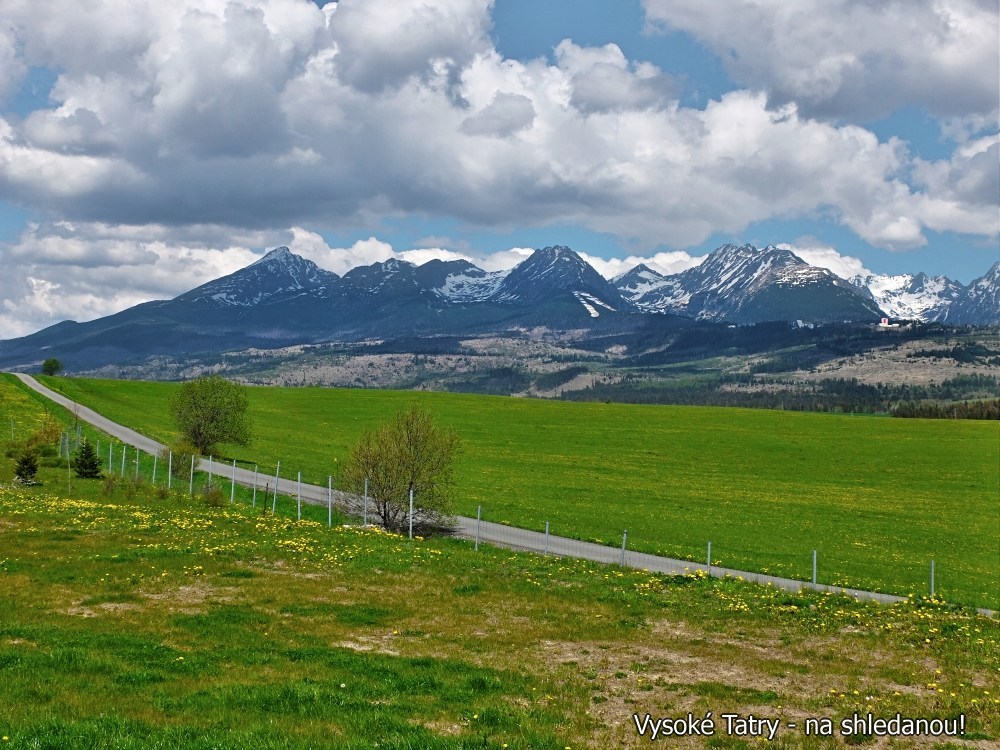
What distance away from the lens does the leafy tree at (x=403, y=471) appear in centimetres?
4856

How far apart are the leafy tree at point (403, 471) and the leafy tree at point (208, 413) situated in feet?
116

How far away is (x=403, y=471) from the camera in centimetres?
4881

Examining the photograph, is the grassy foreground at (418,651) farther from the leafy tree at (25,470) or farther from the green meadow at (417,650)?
the leafy tree at (25,470)

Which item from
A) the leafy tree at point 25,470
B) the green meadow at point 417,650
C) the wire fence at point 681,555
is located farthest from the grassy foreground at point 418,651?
the leafy tree at point 25,470

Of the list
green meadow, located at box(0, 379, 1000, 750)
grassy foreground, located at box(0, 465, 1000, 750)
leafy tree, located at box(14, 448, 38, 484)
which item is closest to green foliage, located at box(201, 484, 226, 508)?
green meadow, located at box(0, 379, 1000, 750)

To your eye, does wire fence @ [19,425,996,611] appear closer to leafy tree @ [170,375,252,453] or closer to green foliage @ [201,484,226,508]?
green foliage @ [201,484,226,508]

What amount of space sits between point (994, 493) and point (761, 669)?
85285 millimetres

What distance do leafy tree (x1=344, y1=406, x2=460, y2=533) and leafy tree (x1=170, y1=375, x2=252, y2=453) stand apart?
35435 millimetres

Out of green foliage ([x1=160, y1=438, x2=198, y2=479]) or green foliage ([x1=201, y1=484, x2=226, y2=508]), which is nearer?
green foliage ([x1=201, y1=484, x2=226, y2=508])

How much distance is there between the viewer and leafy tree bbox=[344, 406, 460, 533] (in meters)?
48.6

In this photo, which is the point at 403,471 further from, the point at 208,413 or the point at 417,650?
the point at 208,413

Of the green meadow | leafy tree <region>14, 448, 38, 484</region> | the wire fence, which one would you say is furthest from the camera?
leafy tree <region>14, 448, 38, 484</region>

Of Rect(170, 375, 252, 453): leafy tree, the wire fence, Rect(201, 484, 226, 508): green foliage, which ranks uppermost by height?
Rect(170, 375, 252, 453): leafy tree

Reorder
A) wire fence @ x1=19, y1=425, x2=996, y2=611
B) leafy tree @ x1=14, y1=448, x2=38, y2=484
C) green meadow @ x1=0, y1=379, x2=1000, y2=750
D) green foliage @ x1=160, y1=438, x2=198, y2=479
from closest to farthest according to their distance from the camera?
green meadow @ x1=0, y1=379, x2=1000, y2=750
wire fence @ x1=19, y1=425, x2=996, y2=611
leafy tree @ x1=14, y1=448, x2=38, y2=484
green foliage @ x1=160, y1=438, x2=198, y2=479
